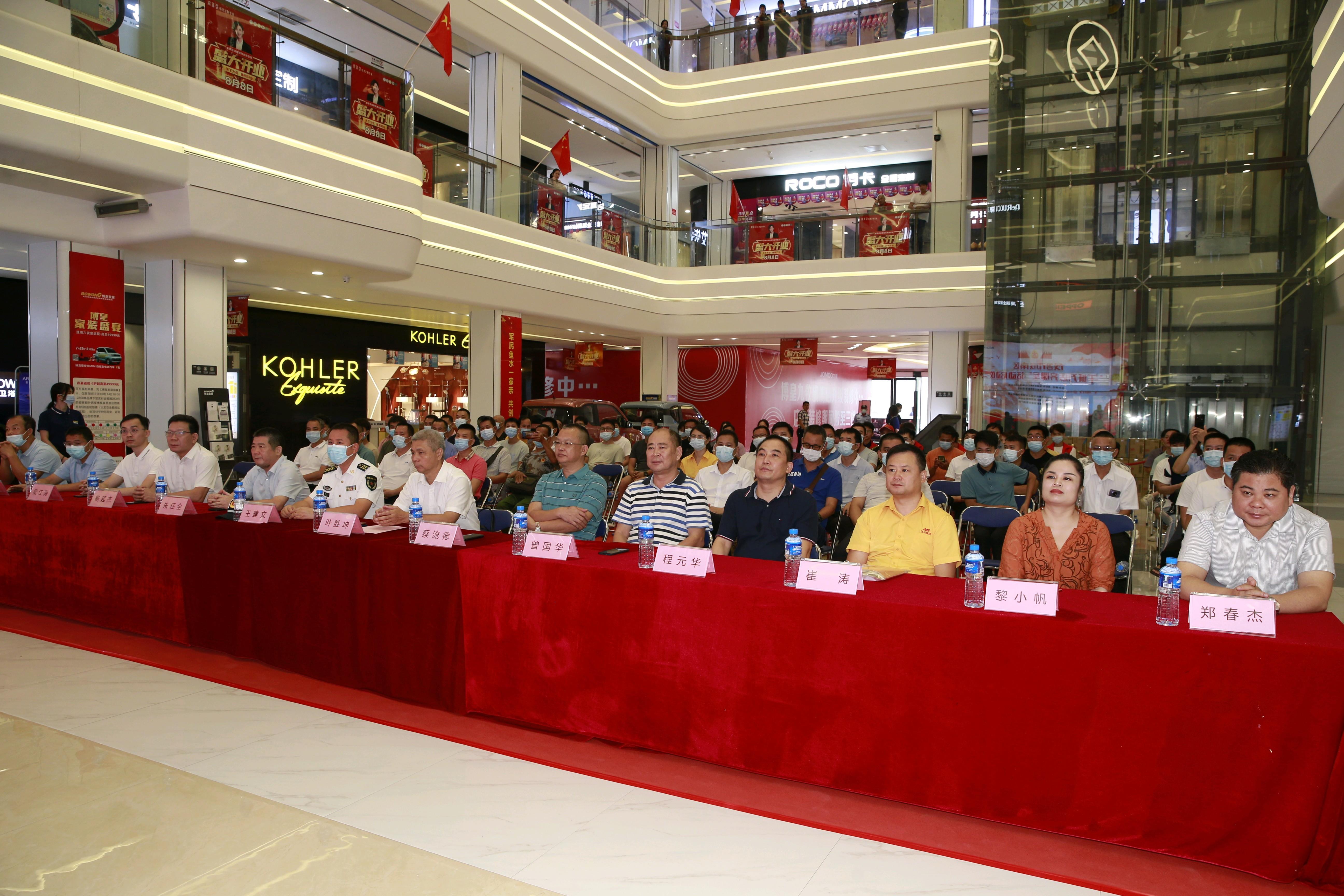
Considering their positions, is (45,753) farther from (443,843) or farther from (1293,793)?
(1293,793)

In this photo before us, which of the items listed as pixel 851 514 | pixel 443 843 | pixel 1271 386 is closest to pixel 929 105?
pixel 1271 386

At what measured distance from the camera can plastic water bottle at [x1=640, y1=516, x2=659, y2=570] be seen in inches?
136

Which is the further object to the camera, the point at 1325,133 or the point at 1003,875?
the point at 1325,133

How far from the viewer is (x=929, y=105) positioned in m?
16.0

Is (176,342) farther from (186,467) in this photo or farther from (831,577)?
(831,577)

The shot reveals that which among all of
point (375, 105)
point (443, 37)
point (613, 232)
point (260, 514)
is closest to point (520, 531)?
point (260, 514)

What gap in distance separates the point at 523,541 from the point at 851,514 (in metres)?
3.04

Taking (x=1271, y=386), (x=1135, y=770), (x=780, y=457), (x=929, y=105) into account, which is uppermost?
(x=929, y=105)

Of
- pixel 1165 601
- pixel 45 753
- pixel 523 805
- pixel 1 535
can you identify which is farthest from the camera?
pixel 1 535

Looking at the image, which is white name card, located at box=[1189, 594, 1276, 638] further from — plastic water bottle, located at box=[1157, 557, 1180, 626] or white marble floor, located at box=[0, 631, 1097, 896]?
white marble floor, located at box=[0, 631, 1097, 896]

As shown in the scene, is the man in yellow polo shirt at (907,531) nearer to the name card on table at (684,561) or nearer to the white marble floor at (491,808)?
the name card on table at (684,561)

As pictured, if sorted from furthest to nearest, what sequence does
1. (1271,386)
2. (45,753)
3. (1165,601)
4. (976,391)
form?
(976,391)
(1271,386)
(45,753)
(1165,601)

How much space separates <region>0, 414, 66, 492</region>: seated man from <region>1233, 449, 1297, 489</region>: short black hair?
27.6ft

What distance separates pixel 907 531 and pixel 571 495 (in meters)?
2.07
